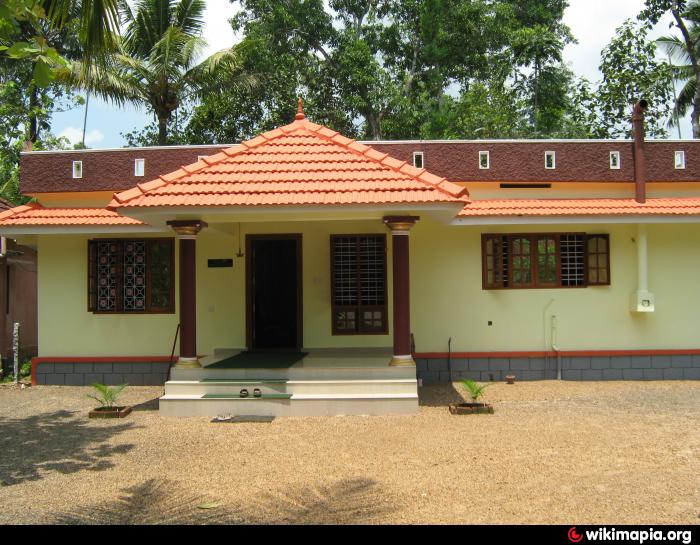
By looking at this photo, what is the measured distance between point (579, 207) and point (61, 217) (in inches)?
348

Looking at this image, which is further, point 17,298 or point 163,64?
point 163,64

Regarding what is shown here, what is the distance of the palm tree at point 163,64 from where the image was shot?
58.0 feet

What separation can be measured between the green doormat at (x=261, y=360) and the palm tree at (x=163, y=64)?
958 cm

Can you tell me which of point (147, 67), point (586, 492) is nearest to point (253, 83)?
point (147, 67)

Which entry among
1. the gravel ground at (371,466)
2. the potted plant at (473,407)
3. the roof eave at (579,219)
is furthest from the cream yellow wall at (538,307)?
the potted plant at (473,407)

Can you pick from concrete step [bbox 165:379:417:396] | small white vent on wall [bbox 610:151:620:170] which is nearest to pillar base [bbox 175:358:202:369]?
concrete step [bbox 165:379:417:396]

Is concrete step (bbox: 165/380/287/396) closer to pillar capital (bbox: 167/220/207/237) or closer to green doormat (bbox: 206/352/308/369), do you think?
green doormat (bbox: 206/352/308/369)

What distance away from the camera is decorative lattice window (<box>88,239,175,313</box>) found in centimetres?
1104

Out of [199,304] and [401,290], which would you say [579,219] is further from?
[199,304]

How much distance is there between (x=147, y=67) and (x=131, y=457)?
1444 centimetres

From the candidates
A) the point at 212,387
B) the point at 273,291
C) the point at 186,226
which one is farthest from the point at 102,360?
the point at 186,226

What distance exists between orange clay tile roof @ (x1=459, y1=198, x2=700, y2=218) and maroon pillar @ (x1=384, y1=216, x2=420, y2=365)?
188 cm

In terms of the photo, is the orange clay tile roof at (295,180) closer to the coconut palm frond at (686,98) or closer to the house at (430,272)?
the house at (430,272)

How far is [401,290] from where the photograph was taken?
8.76 m
